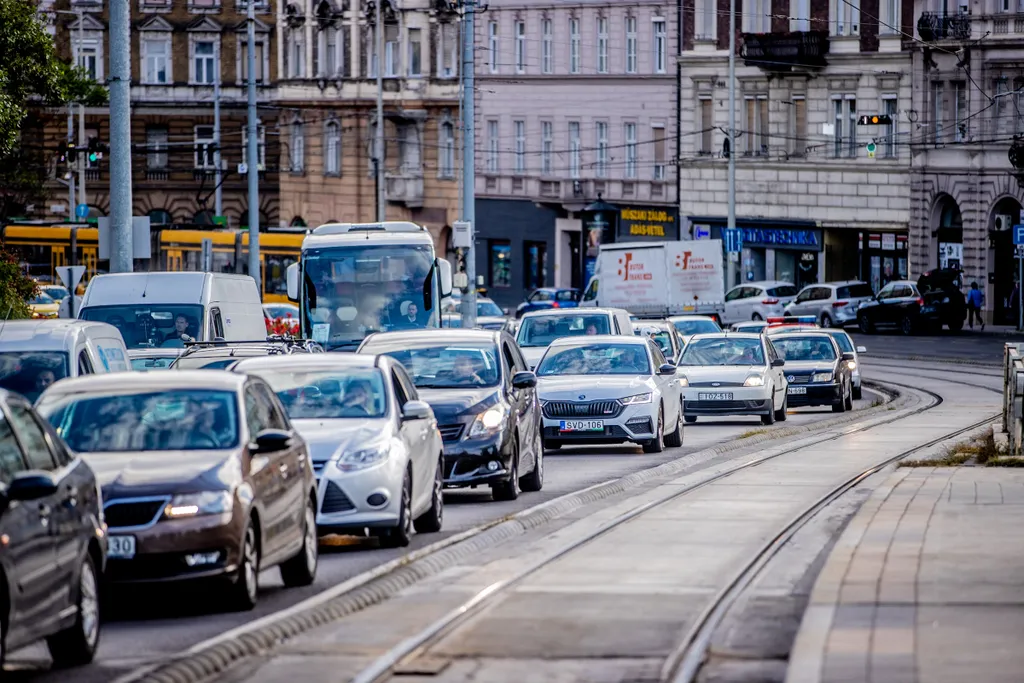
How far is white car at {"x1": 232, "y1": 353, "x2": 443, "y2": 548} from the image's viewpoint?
15750mm

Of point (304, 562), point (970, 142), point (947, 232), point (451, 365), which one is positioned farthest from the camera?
point (947, 232)

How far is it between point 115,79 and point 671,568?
15.0 meters

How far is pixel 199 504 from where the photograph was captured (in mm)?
12383

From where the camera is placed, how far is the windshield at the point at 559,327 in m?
34.1

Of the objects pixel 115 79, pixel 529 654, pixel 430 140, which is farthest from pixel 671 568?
pixel 430 140

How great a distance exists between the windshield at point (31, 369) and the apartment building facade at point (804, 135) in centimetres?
5004

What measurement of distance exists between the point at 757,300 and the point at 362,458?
54.1 meters

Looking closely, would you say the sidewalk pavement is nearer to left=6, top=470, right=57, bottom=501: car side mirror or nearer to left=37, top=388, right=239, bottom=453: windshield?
left=6, top=470, right=57, bottom=501: car side mirror

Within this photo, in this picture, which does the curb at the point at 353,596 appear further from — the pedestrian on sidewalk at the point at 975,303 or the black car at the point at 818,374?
the pedestrian on sidewalk at the point at 975,303

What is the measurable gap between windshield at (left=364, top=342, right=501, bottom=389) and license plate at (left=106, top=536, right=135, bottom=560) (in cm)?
880

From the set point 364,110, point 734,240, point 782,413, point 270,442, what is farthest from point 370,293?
point 364,110

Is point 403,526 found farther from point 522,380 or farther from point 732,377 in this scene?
point 732,377

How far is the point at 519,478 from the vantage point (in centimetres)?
2136

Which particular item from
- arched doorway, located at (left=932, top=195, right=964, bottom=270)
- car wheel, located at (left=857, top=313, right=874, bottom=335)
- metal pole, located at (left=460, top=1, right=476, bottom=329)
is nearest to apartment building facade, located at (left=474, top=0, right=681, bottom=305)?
car wheel, located at (left=857, top=313, right=874, bottom=335)
